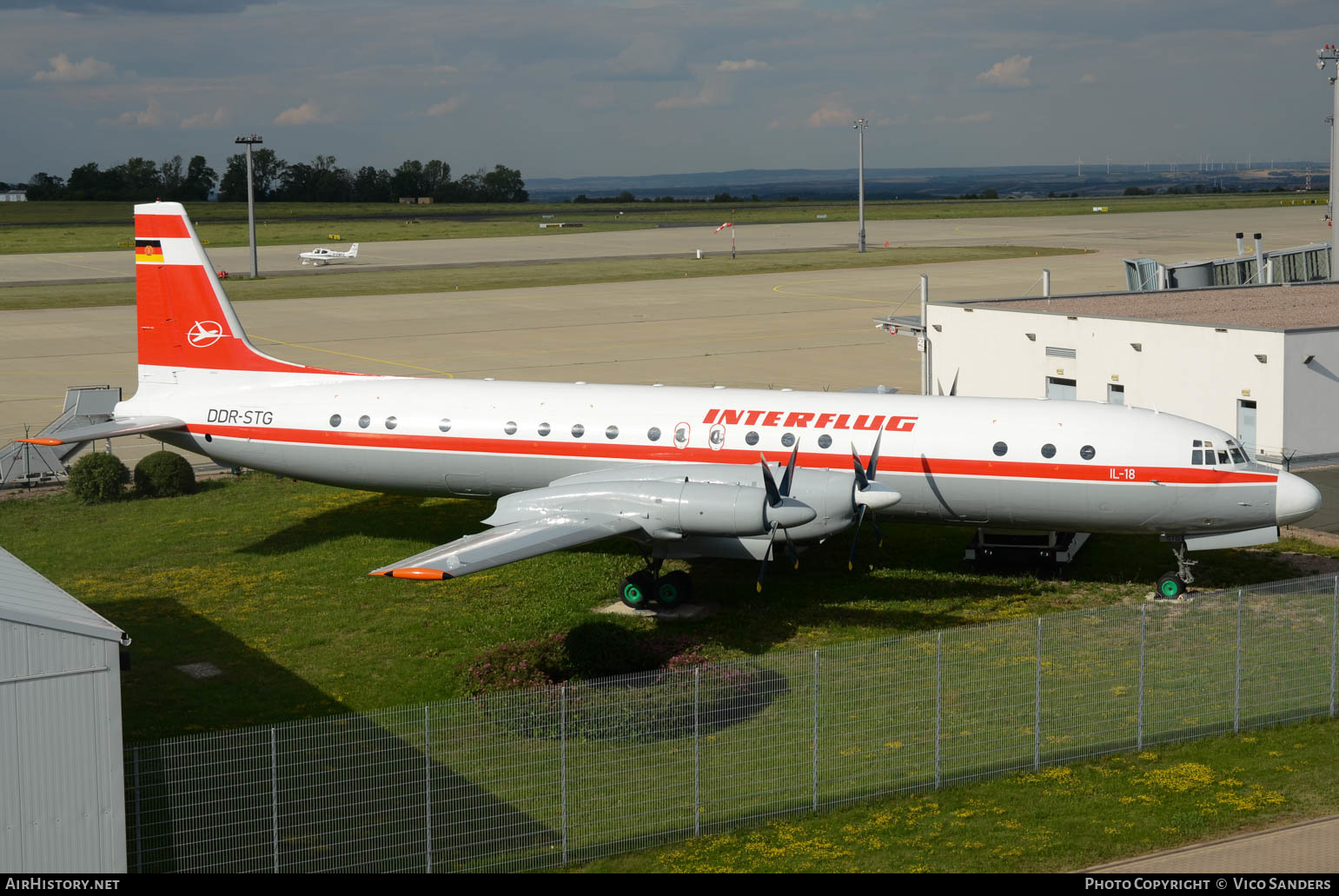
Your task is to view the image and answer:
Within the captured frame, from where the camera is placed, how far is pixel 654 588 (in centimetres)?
2608

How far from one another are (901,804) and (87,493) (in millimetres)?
26882

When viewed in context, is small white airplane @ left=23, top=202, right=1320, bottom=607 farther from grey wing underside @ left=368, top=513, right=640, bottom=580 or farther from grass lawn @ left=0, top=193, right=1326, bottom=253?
grass lawn @ left=0, top=193, right=1326, bottom=253

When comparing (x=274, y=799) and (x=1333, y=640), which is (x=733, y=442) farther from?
(x=274, y=799)

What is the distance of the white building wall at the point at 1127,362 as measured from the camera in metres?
34.9

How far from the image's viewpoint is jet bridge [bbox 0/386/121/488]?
35.5 m

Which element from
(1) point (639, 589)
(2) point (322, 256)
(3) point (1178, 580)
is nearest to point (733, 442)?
(1) point (639, 589)

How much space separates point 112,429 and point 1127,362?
28252 mm

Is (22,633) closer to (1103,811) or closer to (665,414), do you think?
(1103,811)

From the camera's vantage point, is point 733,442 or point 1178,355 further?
point 1178,355

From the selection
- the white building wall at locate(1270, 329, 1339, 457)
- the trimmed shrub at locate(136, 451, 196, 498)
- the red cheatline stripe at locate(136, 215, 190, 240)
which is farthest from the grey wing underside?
the white building wall at locate(1270, 329, 1339, 457)

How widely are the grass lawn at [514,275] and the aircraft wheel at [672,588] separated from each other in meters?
65.1

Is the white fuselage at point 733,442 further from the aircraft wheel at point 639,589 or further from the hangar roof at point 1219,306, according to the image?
the hangar roof at point 1219,306

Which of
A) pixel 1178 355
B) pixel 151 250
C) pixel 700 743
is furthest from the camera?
pixel 1178 355

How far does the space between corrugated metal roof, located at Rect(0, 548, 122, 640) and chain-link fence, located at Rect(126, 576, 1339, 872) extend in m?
1.80
